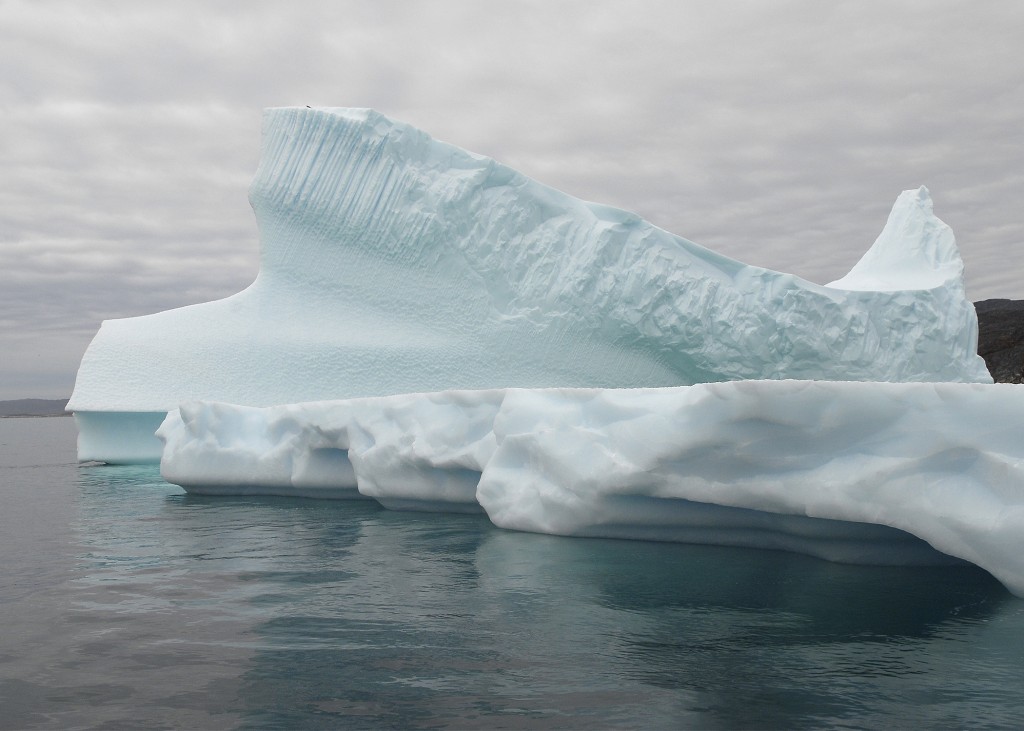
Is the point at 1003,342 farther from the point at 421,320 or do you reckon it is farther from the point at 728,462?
the point at 728,462

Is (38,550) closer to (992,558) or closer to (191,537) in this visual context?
(191,537)

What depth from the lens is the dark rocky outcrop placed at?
1100 inches

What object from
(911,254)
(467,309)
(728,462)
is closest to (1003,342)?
(911,254)

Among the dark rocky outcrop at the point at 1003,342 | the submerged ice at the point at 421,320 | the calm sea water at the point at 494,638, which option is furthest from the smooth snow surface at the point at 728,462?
the dark rocky outcrop at the point at 1003,342

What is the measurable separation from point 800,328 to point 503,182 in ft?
14.9

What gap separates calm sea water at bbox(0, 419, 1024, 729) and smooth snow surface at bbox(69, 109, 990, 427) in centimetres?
621

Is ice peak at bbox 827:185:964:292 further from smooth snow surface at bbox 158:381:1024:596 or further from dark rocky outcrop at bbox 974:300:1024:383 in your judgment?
dark rocky outcrop at bbox 974:300:1024:383

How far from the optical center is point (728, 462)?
445cm

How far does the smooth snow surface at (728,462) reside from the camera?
12.0 ft

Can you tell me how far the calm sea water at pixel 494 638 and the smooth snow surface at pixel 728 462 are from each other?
0.73 ft

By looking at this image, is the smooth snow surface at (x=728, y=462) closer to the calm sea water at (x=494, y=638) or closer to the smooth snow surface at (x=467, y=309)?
the calm sea water at (x=494, y=638)

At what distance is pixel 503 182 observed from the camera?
11547 mm

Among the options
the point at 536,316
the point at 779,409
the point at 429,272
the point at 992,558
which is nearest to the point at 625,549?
the point at 779,409

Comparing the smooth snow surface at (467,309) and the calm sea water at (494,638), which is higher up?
the smooth snow surface at (467,309)
